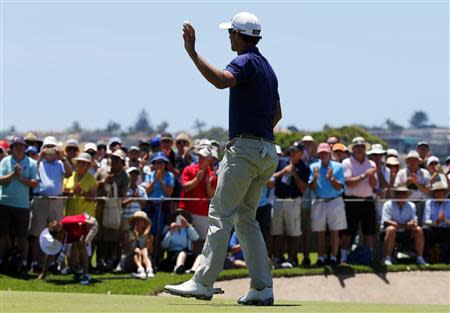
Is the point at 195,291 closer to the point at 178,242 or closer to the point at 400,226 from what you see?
the point at 178,242

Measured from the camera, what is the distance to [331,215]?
19.3 m

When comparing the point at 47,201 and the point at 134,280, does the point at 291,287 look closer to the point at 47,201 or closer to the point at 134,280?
the point at 134,280

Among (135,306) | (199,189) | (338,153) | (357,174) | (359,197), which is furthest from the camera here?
(338,153)

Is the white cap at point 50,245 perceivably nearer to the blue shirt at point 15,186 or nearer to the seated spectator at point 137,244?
the blue shirt at point 15,186

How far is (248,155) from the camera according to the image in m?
10.1

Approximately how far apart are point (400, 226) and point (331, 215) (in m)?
1.48

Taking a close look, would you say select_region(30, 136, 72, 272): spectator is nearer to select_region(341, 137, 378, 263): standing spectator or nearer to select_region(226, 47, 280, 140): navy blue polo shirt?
select_region(341, 137, 378, 263): standing spectator

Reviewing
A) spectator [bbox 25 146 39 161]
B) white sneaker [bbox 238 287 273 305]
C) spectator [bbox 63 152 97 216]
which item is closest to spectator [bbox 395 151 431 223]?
spectator [bbox 63 152 97 216]

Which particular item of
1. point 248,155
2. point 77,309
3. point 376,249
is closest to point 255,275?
point 248,155

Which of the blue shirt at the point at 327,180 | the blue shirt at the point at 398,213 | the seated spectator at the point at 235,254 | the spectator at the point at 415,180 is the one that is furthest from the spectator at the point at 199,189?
the spectator at the point at 415,180

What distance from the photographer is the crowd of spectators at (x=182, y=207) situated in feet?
58.3

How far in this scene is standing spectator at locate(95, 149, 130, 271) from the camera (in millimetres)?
18500

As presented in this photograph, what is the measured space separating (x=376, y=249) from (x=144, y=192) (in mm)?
4493

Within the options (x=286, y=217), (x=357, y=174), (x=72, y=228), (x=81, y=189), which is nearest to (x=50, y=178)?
(x=81, y=189)
